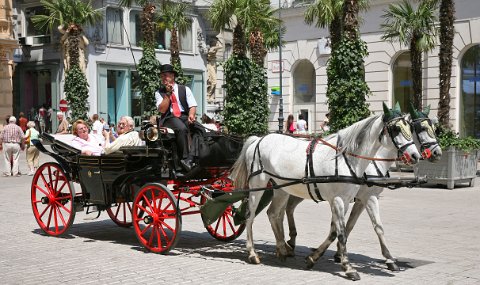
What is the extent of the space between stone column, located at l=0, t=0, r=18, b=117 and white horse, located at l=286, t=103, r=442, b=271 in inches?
1296

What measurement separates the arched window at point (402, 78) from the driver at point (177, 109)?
22.2m

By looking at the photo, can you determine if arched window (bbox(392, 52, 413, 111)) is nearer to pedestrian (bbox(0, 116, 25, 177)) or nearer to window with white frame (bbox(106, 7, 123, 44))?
pedestrian (bbox(0, 116, 25, 177))

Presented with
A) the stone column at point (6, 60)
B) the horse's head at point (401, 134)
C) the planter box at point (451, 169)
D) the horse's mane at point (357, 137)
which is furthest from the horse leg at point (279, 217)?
the stone column at point (6, 60)

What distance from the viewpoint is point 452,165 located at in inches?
707

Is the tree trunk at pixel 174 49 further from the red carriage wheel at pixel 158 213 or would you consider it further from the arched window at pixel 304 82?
the red carriage wheel at pixel 158 213

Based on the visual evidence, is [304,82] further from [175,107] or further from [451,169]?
[175,107]

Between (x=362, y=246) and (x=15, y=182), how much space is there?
45.4 ft

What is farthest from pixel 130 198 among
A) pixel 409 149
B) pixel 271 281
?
pixel 409 149

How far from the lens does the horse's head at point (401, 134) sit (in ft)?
25.1

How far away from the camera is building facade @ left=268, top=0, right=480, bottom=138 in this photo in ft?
93.4

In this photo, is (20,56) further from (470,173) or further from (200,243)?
(200,243)

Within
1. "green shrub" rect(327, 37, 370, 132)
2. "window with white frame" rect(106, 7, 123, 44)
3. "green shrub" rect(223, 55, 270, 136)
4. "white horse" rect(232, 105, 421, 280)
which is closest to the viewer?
"white horse" rect(232, 105, 421, 280)

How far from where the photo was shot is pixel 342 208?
26.0 ft

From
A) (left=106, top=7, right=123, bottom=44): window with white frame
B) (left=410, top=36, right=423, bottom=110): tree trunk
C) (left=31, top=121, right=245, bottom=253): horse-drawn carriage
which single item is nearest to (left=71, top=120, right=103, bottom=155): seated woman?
(left=31, top=121, right=245, bottom=253): horse-drawn carriage
